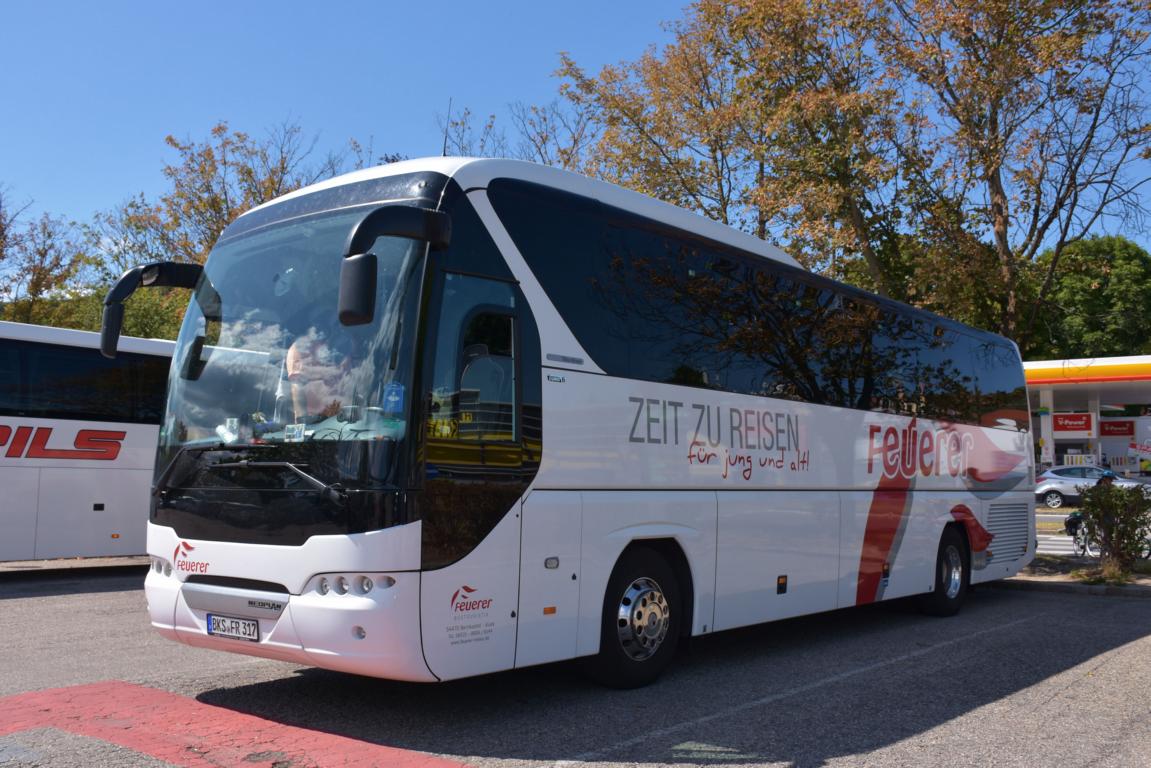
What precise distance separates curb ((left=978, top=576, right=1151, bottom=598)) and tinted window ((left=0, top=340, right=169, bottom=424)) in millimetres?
13059

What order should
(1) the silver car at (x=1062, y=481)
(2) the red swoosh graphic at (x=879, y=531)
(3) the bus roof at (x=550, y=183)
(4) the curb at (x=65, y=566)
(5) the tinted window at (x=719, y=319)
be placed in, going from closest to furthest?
1. (3) the bus roof at (x=550, y=183)
2. (5) the tinted window at (x=719, y=319)
3. (2) the red swoosh graphic at (x=879, y=531)
4. (4) the curb at (x=65, y=566)
5. (1) the silver car at (x=1062, y=481)

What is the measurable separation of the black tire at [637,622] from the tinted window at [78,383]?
9.95 meters

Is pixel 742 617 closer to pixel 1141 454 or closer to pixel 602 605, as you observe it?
pixel 602 605

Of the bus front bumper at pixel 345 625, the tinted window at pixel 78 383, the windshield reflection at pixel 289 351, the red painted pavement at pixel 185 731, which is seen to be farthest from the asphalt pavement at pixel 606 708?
the tinted window at pixel 78 383

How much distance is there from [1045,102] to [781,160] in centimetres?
441

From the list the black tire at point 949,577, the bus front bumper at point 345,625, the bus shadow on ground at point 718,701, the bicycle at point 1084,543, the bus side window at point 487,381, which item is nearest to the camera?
the bus front bumper at point 345,625

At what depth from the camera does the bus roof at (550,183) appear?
664 cm

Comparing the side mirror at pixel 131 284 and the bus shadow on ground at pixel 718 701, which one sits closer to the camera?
the bus shadow on ground at pixel 718 701

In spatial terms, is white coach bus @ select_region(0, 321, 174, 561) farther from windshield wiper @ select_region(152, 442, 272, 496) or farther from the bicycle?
the bicycle

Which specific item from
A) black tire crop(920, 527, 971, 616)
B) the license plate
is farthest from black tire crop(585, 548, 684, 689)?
black tire crop(920, 527, 971, 616)

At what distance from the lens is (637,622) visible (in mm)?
7473

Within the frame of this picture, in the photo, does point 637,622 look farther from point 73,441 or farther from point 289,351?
point 73,441

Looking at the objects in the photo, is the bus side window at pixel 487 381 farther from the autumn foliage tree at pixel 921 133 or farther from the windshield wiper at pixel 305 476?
the autumn foliage tree at pixel 921 133

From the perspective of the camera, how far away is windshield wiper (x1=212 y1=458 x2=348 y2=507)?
5.88m
